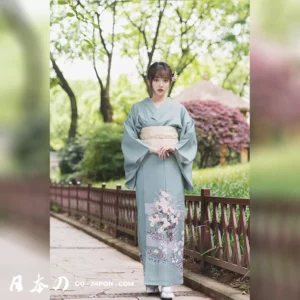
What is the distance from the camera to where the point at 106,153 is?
594 inches

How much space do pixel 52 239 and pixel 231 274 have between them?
16.6 feet

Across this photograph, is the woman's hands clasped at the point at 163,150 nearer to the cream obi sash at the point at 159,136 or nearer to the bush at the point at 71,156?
the cream obi sash at the point at 159,136

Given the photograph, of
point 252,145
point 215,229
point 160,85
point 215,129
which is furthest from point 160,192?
point 215,129

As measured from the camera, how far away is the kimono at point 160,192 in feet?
16.2

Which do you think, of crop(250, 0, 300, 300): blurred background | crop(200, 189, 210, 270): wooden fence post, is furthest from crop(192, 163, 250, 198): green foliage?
crop(250, 0, 300, 300): blurred background

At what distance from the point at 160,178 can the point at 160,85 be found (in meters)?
0.69

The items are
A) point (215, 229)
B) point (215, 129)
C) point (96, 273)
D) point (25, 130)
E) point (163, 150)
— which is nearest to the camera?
point (25, 130)

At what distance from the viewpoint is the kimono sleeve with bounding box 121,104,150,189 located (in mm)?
4926

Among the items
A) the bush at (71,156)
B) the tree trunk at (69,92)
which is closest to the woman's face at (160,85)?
the tree trunk at (69,92)

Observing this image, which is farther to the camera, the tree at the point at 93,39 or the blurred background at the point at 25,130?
the tree at the point at 93,39

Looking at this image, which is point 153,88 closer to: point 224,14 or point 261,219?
point 261,219

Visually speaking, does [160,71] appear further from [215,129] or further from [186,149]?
[215,129]

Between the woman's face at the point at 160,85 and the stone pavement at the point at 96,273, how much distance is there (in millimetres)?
1539

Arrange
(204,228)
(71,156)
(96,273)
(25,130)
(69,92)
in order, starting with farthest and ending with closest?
(71,156) → (69,92) → (96,273) → (204,228) → (25,130)
